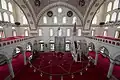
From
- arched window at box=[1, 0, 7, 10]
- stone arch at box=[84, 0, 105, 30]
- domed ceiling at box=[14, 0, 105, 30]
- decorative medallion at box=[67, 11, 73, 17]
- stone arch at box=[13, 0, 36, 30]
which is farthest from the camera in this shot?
decorative medallion at box=[67, 11, 73, 17]

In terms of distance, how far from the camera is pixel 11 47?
995 centimetres

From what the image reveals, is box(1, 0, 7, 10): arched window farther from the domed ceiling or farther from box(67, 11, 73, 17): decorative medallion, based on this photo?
box(67, 11, 73, 17): decorative medallion

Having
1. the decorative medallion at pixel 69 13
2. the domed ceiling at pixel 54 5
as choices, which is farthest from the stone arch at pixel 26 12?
the decorative medallion at pixel 69 13

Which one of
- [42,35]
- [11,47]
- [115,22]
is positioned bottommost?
[11,47]

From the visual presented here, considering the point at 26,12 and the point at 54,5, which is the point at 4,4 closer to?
the point at 26,12

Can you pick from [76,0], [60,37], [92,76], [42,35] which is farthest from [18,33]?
[92,76]

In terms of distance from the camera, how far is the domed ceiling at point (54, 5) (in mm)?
14852

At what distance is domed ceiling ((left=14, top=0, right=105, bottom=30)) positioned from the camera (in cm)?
1485

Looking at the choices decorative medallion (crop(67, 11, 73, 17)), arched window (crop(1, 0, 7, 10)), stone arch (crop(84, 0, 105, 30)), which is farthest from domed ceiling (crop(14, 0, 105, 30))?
arched window (crop(1, 0, 7, 10))

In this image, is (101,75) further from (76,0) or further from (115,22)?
(76,0)

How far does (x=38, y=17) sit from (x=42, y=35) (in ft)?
16.0

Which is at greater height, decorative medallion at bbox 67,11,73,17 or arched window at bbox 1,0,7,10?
arched window at bbox 1,0,7,10

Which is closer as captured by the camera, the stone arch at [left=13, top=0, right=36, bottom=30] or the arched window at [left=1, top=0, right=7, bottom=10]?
the stone arch at [left=13, top=0, right=36, bottom=30]

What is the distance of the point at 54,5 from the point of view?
61.8 feet
